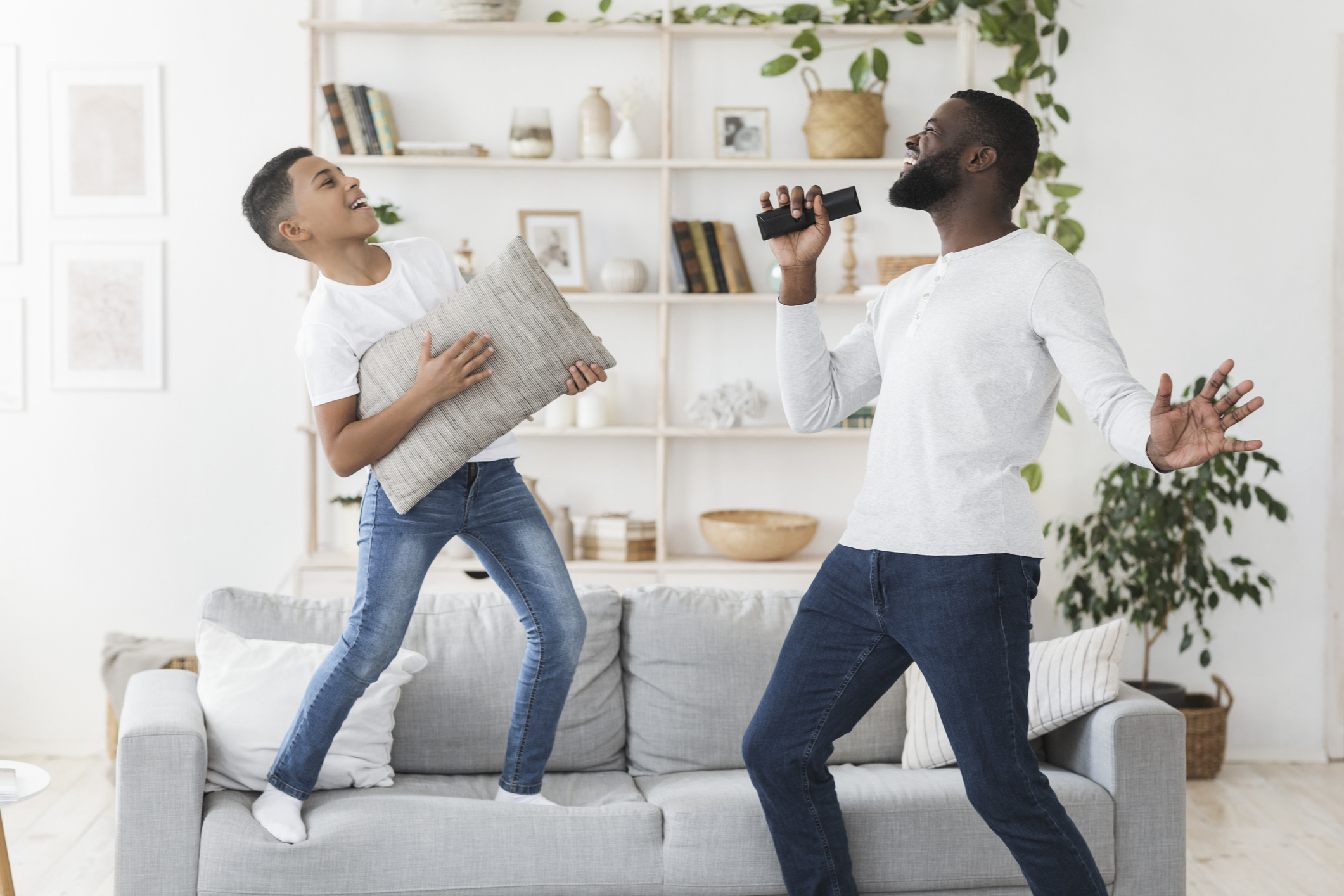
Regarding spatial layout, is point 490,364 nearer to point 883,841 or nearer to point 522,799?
point 522,799

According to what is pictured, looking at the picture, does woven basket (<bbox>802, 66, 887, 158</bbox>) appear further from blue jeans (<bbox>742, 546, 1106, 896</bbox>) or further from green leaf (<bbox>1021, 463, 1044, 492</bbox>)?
blue jeans (<bbox>742, 546, 1106, 896</bbox>)

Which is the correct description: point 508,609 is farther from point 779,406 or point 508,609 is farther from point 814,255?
point 779,406

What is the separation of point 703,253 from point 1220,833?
7.38 feet

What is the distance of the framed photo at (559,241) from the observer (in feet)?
12.6

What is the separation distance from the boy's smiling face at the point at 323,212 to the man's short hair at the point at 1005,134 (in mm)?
1007

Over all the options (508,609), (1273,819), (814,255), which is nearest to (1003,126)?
(814,255)

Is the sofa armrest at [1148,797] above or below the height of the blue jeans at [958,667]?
below

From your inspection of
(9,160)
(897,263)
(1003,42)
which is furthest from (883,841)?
(9,160)

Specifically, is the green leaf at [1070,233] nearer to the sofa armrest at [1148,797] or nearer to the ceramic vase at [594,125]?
the ceramic vase at [594,125]

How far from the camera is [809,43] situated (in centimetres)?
358

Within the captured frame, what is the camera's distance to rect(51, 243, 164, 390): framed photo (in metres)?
3.81

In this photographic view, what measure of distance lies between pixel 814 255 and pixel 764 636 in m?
0.99

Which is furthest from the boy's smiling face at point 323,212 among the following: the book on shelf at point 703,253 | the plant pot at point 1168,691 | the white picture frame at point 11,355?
the plant pot at point 1168,691

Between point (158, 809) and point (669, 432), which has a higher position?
point (669, 432)
